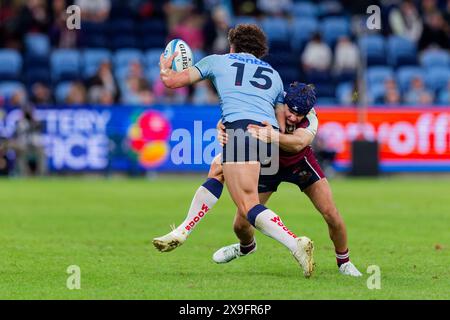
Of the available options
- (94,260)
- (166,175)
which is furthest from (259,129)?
(166,175)

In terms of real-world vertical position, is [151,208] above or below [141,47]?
below

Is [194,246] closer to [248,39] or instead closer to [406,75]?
[248,39]

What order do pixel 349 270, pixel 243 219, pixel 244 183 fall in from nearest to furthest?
pixel 244 183
pixel 349 270
pixel 243 219

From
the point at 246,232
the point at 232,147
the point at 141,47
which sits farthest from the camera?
the point at 141,47

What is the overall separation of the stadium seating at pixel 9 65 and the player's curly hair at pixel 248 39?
17.0m

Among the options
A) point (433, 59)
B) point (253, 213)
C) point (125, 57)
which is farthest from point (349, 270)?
point (433, 59)

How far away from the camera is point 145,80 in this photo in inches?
1008

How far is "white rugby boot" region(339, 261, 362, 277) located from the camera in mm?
10148

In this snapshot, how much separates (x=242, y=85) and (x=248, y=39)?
1.61 feet

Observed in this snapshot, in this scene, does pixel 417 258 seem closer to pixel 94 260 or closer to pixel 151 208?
pixel 94 260

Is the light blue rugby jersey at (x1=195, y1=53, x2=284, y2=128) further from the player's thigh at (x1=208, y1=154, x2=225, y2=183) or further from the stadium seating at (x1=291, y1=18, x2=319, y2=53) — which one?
the stadium seating at (x1=291, y1=18, x2=319, y2=53)

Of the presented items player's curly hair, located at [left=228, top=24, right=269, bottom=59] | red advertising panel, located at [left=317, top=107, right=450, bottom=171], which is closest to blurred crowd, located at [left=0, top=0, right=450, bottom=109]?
red advertising panel, located at [left=317, top=107, right=450, bottom=171]

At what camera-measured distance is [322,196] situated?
1010cm

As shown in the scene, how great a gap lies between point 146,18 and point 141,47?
79cm
